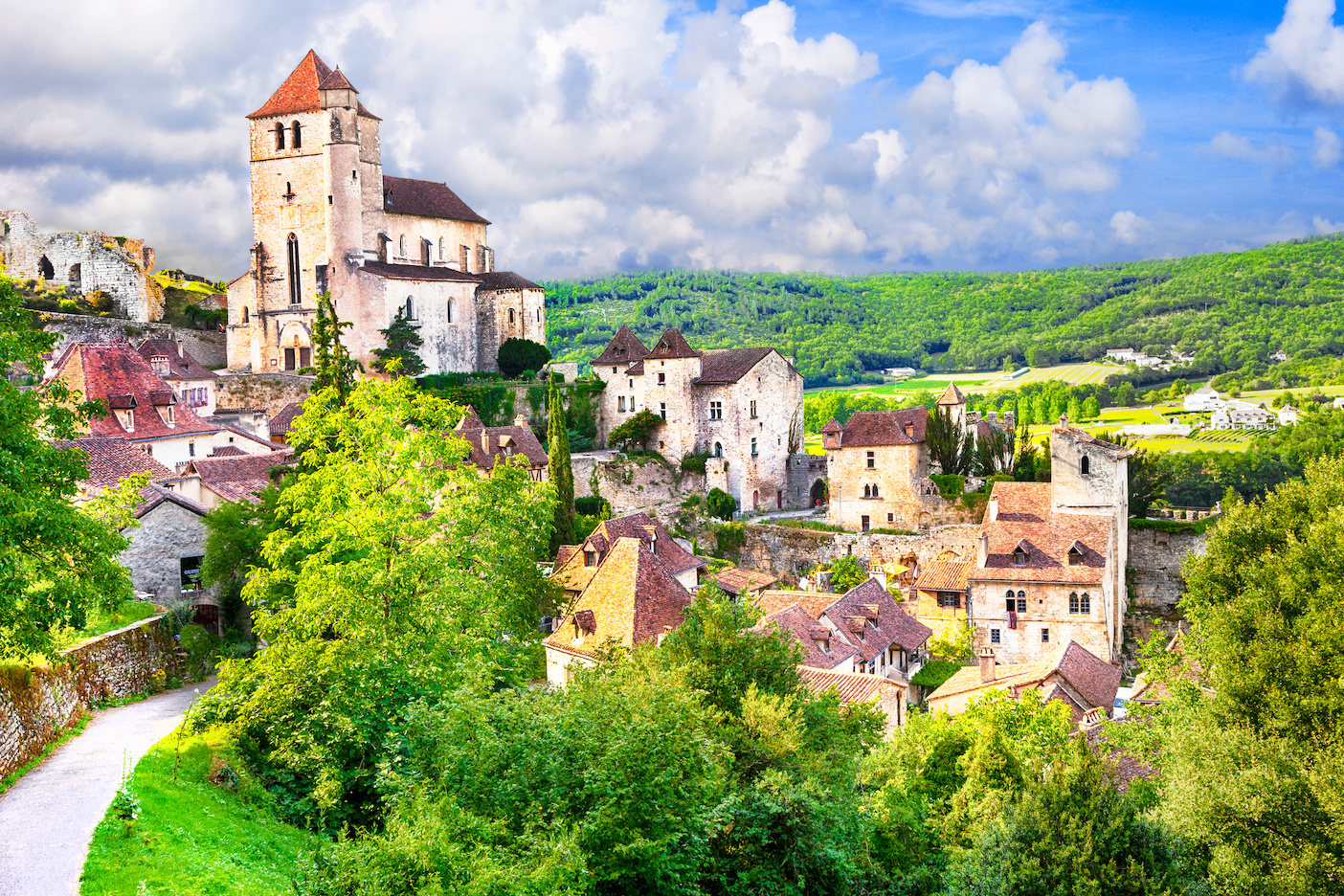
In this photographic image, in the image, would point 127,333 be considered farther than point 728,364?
Yes

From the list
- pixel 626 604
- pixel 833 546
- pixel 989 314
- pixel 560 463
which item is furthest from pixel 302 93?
pixel 989 314

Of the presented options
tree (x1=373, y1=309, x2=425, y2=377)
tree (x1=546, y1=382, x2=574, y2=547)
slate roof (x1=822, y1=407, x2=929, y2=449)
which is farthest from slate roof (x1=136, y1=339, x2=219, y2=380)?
slate roof (x1=822, y1=407, x2=929, y2=449)

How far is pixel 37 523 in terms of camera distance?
17.9 m

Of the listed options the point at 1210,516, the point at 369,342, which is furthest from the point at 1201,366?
the point at 369,342

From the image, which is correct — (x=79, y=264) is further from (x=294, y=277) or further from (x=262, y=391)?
(x=262, y=391)

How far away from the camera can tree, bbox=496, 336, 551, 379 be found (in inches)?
2869

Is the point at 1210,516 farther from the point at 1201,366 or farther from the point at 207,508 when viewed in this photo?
the point at 1201,366

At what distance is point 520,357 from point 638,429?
40.0ft

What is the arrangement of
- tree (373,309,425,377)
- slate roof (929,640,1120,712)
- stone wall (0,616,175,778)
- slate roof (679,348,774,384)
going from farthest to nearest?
1. tree (373,309,425,377)
2. slate roof (679,348,774,384)
3. slate roof (929,640,1120,712)
4. stone wall (0,616,175,778)

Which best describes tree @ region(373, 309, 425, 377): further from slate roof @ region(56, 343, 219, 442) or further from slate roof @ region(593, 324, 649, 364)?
slate roof @ region(56, 343, 219, 442)

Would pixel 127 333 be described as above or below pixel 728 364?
above

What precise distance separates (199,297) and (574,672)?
250 feet

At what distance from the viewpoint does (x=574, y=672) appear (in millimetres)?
22016

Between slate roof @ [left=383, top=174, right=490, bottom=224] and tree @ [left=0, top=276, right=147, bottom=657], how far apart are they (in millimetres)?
56748
